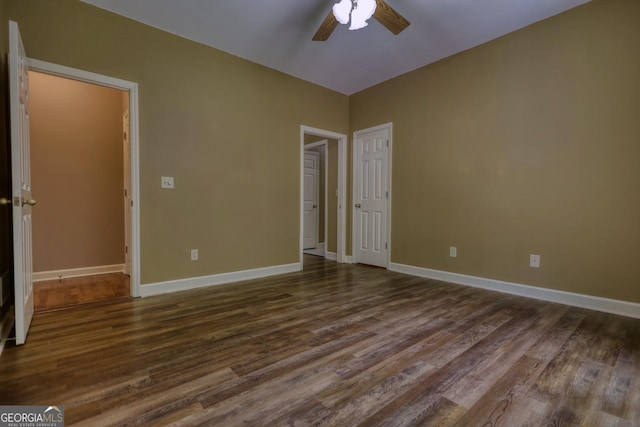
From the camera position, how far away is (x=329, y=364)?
1.74 meters

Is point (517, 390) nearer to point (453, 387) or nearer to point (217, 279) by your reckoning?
point (453, 387)

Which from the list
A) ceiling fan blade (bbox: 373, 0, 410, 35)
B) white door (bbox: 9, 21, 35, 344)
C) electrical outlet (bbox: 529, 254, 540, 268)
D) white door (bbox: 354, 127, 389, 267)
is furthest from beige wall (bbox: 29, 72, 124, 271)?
electrical outlet (bbox: 529, 254, 540, 268)

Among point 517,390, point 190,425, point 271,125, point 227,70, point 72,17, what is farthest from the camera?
point 271,125

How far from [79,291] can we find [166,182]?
147 cm

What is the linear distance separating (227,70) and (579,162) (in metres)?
3.78

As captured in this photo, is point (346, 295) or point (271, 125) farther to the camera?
point (271, 125)

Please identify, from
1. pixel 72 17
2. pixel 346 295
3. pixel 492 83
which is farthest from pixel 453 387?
pixel 72 17

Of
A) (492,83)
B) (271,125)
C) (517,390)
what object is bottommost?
(517,390)

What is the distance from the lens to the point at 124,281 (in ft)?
11.7

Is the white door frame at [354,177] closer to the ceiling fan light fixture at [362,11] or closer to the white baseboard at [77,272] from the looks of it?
the ceiling fan light fixture at [362,11]

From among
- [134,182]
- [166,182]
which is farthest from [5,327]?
[166,182]

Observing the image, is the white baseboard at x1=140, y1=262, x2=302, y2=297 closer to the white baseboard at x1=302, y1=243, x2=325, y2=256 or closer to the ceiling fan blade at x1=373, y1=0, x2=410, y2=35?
the white baseboard at x1=302, y1=243, x2=325, y2=256

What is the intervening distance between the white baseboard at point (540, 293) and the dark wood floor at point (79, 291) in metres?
3.53

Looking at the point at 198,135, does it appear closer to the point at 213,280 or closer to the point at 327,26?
the point at 213,280
